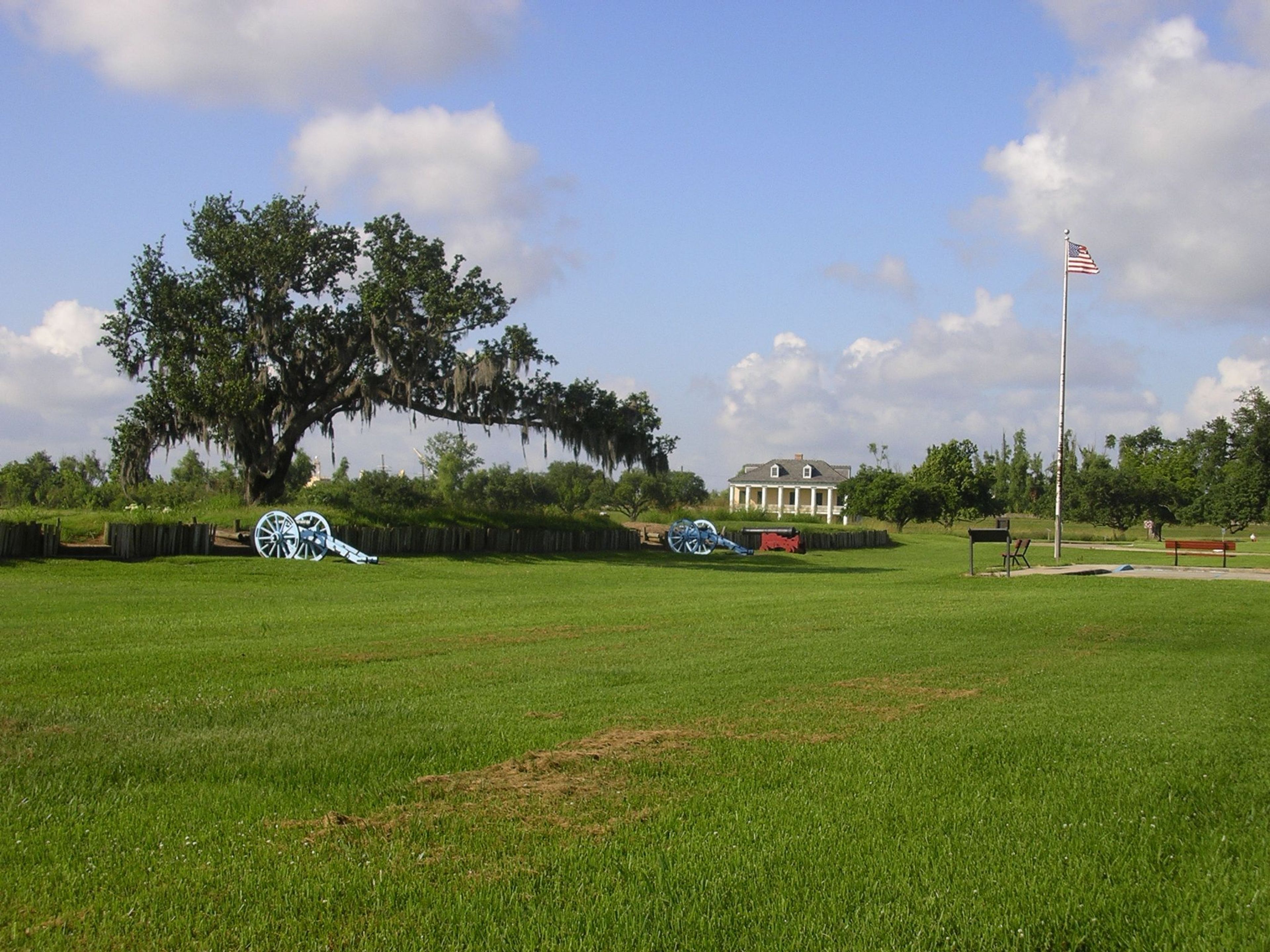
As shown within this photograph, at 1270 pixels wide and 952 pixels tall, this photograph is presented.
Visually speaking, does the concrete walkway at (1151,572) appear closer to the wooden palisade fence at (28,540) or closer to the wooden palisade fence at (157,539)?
the wooden palisade fence at (157,539)

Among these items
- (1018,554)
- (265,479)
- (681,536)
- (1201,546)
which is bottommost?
(681,536)

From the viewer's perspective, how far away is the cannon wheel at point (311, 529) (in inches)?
1121

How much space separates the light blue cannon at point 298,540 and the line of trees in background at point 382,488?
10.4 ft

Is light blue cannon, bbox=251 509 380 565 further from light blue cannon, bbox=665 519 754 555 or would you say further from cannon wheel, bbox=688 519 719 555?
cannon wheel, bbox=688 519 719 555

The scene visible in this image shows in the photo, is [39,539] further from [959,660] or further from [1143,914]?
[1143,914]

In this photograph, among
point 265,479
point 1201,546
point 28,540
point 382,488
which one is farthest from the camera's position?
point 382,488

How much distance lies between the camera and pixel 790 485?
115 m

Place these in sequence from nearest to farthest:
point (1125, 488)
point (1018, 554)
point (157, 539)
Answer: point (157, 539)
point (1018, 554)
point (1125, 488)

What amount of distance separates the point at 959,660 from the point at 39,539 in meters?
21.3

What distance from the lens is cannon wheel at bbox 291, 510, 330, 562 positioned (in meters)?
28.5

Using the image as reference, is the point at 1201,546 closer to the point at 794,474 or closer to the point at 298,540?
the point at 298,540

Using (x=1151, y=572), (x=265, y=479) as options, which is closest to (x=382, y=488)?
(x=265, y=479)

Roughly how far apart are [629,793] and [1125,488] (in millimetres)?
87267

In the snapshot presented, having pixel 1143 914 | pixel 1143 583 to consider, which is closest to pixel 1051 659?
pixel 1143 914
